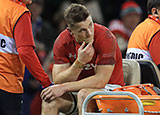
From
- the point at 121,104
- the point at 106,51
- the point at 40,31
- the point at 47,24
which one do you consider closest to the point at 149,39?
the point at 106,51

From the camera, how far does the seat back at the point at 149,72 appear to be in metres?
5.33

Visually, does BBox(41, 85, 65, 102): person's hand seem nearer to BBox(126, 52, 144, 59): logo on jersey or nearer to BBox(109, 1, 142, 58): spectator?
BBox(126, 52, 144, 59): logo on jersey

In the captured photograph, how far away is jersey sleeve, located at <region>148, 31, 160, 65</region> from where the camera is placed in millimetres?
5254

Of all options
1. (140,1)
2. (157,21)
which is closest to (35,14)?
(140,1)

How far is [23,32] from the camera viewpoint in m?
4.89

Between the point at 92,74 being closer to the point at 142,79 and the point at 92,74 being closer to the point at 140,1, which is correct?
the point at 142,79

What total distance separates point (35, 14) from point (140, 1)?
289cm

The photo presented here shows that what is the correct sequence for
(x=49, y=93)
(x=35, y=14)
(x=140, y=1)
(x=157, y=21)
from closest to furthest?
(x=49, y=93), (x=157, y=21), (x=35, y=14), (x=140, y=1)

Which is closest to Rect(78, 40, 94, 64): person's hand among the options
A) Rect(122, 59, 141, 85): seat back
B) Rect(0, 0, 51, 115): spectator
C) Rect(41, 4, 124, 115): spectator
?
Rect(41, 4, 124, 115): spectator

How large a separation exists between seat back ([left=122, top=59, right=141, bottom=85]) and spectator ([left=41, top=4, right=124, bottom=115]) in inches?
8.5

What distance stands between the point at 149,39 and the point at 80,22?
944mm

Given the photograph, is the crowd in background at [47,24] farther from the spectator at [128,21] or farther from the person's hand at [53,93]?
the person's hand at [53,93]

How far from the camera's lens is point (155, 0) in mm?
5539

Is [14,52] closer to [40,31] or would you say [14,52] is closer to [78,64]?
[78,64]
